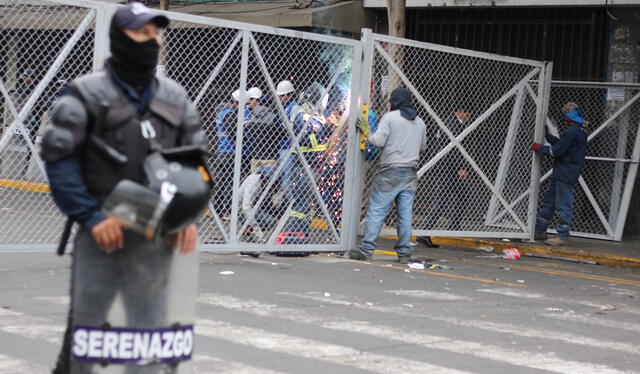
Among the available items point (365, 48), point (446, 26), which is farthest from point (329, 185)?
point (446, 26)

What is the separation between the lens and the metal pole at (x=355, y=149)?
13383 mm

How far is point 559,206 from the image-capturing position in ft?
52.4

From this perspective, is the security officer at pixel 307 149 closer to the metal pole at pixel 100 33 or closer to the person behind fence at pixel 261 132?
the person behind fence at pixel 261 132

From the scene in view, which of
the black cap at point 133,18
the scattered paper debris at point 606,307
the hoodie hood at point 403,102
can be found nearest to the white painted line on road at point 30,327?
the black cap at point 133,18

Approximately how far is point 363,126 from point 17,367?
712 cm

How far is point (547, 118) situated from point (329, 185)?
4.05m

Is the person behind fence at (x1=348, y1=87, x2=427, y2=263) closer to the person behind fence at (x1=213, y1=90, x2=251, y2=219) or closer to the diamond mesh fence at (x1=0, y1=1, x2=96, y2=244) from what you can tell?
the person behind fence at (x1=213, y1=90, x2=251, y2=219)

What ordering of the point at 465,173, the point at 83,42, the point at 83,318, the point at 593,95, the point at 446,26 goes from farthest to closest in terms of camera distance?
the point at 446,26
the point at 593,95
the point at 465,173
the point at 83,42
the point at 83,318

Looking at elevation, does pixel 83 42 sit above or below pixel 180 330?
above

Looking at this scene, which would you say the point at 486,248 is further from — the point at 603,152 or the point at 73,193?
the point at 73,193

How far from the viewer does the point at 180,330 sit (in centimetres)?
475

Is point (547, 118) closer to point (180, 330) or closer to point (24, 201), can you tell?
point (24, 201)

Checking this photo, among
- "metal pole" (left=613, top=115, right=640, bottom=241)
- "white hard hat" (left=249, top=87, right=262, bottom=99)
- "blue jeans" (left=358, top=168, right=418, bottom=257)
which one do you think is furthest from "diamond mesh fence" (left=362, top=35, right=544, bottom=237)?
"white hard hat" (left=249, top=87, right=262, bottom=99)

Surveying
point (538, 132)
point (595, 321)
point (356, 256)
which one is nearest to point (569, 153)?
point (538, 132)
